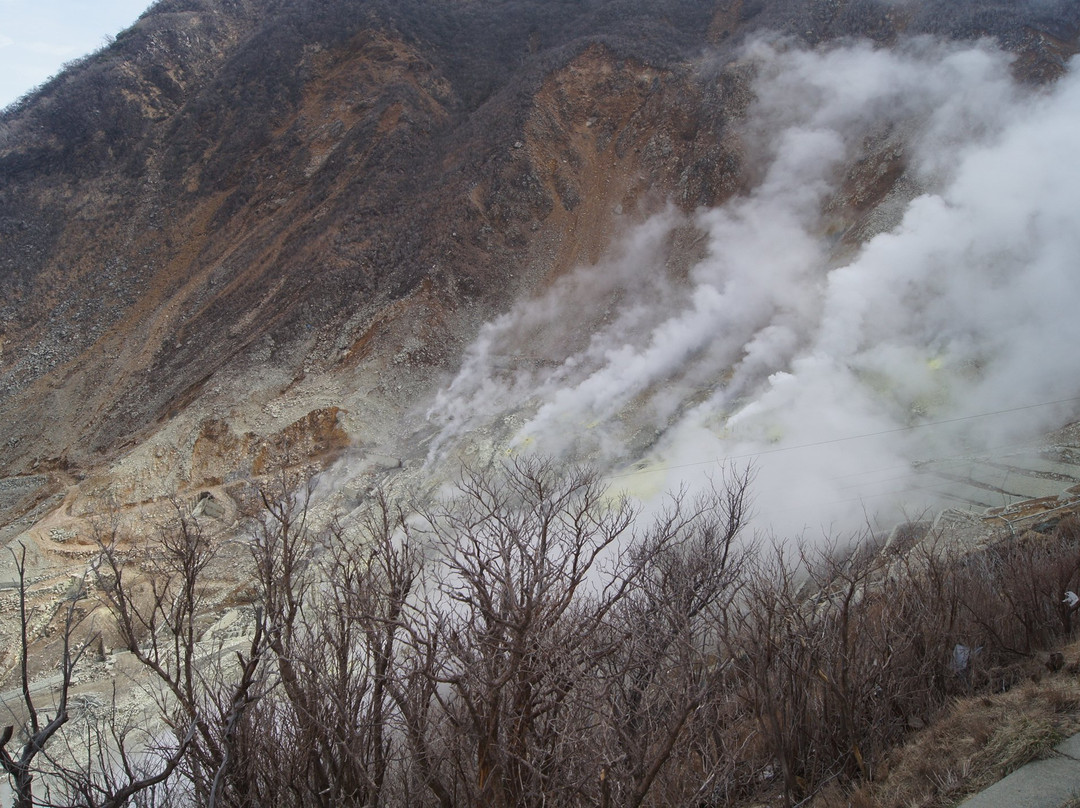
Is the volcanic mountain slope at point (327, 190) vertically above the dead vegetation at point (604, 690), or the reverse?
the volcanic mountain slope at point (327, 190)

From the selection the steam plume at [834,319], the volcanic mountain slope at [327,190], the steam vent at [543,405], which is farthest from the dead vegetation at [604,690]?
the volcanic mountain slope at [327,190]

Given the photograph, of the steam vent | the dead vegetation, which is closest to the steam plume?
the steam vent

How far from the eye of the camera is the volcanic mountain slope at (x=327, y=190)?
25797 millimetres

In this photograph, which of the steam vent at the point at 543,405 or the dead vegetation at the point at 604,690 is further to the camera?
the steam vent at the point at 543,405

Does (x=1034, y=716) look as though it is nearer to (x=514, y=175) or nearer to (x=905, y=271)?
(x=905, y=271)

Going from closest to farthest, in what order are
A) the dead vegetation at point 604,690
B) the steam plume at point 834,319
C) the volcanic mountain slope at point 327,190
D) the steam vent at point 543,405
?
the dead vegetation at point 604,690 < the steam vent at point 543,405 < the steam plume at point 834,319 < the volcanic mountain slope at point 327,190

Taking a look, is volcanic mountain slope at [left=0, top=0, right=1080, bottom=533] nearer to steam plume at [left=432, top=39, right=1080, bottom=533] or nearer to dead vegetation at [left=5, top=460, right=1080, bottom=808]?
steam plume at [left=432, top=39, right=1080, bottom=533]

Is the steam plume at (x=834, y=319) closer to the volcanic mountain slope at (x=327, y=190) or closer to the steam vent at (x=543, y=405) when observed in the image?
the steam vent at (x=543, y=405)

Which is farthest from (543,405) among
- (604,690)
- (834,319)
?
(604,690)

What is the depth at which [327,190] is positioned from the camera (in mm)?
35906

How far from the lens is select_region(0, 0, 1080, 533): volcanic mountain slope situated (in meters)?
25.8

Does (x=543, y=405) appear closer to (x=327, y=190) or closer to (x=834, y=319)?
(x=834, y=319)

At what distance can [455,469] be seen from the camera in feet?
66.0

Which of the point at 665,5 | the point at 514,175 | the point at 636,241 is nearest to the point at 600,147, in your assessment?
the point at 514,175
